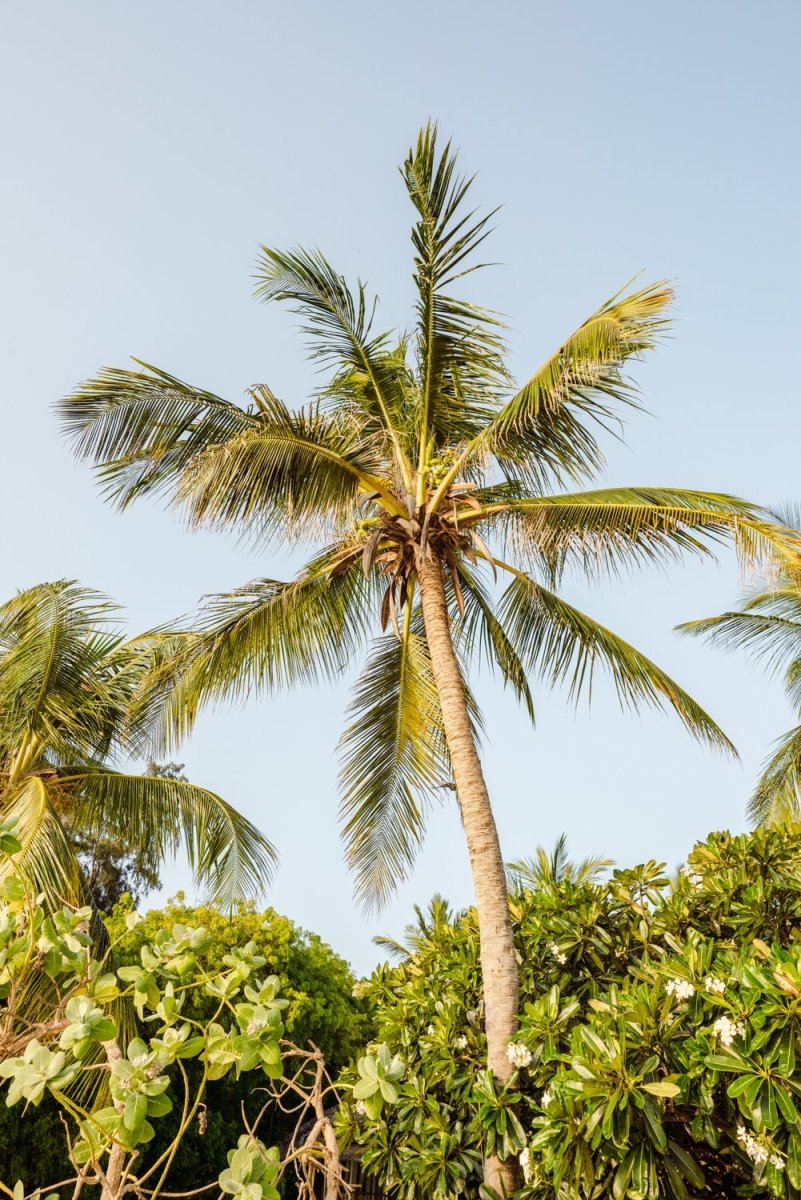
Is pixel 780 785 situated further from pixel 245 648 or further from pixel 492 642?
pixel 245 648

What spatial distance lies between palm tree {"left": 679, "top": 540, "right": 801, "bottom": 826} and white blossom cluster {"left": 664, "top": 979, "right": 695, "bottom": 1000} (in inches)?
364

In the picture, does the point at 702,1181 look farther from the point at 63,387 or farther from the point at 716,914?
the point at 63,387

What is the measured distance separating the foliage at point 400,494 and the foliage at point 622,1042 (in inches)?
66.5

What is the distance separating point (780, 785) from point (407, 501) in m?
→ 8.54

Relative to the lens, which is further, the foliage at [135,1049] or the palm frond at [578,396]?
the palm frond at [578,396]

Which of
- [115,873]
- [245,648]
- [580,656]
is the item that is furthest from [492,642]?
[115,873]

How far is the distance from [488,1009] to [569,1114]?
1.26 m

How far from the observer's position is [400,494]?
22.6ft

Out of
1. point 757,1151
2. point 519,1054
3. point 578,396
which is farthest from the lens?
point 578,396

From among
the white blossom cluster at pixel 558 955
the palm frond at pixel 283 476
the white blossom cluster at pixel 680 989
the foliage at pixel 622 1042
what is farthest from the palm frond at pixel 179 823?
the white blossom cluster at pixel 680 989

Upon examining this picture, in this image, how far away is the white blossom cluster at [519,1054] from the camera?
439 centimetres

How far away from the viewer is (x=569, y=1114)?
142 inches

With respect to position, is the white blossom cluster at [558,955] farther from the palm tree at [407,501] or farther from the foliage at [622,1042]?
the palm tree at [407,501]

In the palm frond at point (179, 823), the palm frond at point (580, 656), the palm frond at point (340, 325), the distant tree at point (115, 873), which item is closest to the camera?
the palm frond at point (580, 656)
